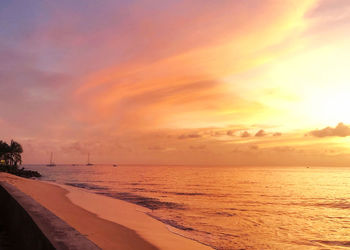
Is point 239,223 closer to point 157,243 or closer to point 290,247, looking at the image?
point 290,247

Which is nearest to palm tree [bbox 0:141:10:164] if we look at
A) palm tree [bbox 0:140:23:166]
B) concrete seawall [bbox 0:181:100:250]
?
palm tree [bbox 0:140:23:166]

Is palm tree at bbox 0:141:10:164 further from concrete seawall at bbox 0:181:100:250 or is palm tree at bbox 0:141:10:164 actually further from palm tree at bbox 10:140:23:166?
concrete seawall at bbox 0:181:100:250

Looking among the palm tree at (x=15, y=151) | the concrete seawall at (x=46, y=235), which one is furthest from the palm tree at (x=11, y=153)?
the concrete seawall at (x=46, y=235)

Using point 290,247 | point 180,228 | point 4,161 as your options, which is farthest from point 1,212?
point 4,161

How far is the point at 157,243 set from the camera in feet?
42.1

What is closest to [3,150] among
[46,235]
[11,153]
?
[11,153]

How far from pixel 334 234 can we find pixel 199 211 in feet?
33.3

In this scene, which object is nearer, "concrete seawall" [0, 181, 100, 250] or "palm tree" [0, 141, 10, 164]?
"concrete seawall" [0, 181, 100, 250]

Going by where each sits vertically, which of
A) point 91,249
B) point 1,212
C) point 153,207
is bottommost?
point 153,207

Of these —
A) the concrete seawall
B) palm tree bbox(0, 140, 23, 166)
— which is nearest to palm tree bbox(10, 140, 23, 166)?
palm tree bbox(0, 140, 23, 166)

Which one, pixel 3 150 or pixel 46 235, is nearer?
pixel 46 235

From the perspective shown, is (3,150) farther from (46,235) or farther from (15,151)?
(46,235)

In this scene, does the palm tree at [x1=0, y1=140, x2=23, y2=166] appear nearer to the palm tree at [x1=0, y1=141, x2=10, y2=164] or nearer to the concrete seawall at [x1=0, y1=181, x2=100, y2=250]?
the palm tree at [x1=0, y1=141, x2=10, y2=164]

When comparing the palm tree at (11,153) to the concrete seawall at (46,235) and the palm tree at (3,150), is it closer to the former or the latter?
the palm tree at (3,150)
